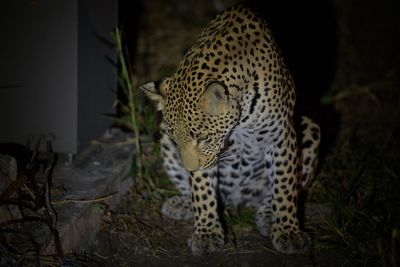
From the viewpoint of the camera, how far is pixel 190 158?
5.52 m

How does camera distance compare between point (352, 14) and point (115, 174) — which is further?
point (352, 14)

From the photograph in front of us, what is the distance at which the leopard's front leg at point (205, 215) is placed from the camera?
6.12 metres

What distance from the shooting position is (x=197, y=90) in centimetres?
530

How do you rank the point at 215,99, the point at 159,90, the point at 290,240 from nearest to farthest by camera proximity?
1. the point at 215,99
2. the point at 159,90
3. the point at 290,240

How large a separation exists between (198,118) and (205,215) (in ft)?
4.12

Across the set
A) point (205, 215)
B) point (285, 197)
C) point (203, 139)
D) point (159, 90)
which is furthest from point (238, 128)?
point (205, 215)

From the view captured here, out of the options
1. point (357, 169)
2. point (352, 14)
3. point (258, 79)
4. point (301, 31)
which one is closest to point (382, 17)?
point (352, 14)

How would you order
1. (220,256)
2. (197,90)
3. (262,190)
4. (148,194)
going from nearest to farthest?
(197,90) < (220,256) < (262,190) < (148,194)

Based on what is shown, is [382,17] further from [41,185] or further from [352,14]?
[41,185]

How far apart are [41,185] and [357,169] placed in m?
3.47

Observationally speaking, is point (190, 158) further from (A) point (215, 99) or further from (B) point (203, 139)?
(A) point (215, 99)

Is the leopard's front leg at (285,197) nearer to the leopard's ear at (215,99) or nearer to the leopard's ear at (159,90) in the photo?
the leopard's ear at (215,99)

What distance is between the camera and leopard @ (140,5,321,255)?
539cm

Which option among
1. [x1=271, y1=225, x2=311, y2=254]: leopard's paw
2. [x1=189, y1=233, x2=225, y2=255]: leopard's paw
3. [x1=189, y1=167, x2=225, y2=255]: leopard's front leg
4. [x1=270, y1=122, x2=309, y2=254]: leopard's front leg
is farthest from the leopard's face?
[x1=271, y1=225, x2=311, y2=254]: leopard's paw
